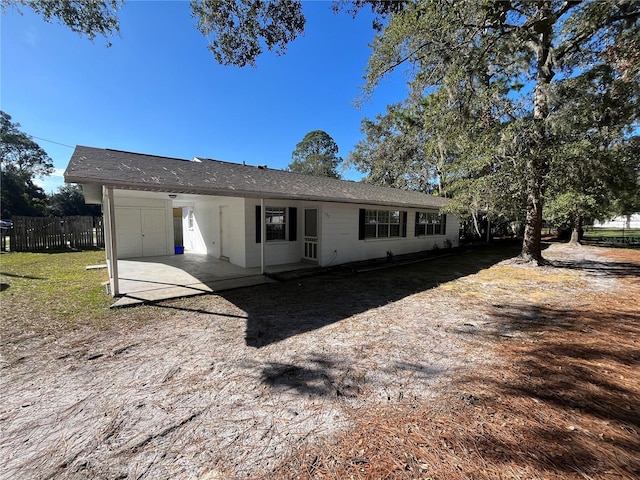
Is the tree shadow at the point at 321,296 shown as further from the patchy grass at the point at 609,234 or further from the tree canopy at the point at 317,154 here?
the tree canopy at the point at 317,154

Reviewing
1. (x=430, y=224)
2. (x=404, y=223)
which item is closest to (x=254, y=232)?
(x=404, y=223)

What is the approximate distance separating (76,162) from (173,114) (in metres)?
11.8

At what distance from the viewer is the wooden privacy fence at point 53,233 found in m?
12.2

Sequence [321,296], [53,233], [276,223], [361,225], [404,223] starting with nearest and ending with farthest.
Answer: [321,296] → [276,223] → [361,225] → [404,223] → [53,233]

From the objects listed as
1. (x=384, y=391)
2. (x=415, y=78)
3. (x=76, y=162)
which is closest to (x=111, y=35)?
(x=76, y=162)

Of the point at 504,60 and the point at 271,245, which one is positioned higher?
the point at 504,60

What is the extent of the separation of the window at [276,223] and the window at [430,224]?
710cm

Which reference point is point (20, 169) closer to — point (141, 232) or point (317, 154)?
point (317, 154)

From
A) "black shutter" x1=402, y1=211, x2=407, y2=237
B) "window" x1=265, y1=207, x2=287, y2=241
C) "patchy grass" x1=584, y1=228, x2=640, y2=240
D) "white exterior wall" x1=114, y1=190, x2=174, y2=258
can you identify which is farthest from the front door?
"patchy grass" x1=584, y1=228, x2=640, y2=240

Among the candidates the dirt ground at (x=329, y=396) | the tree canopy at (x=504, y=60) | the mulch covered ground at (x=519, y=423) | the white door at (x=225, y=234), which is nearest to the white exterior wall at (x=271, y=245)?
the white door at (x=225, y=234)

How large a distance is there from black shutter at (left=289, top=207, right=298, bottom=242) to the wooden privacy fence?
453 inches

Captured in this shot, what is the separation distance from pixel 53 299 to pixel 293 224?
257 inches

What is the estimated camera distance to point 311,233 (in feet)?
32.3

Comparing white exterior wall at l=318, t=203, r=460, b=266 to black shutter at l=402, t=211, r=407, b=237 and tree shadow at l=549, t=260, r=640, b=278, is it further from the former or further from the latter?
tree shadow at l=549, t=260, r=640, b=278
